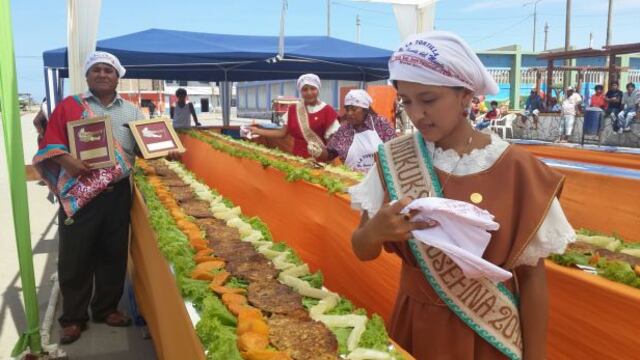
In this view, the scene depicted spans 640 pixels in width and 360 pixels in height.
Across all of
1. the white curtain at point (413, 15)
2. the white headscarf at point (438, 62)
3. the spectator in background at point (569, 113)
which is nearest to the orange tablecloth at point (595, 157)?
the white curtain at point (413, 15)

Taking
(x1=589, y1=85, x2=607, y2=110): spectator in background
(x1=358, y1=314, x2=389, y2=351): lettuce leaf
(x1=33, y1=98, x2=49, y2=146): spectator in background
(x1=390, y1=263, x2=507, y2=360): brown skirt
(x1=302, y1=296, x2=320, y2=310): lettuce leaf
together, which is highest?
(x1=589, y1=85, x2=607, y2=110): spectator in background

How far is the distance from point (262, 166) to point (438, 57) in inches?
151

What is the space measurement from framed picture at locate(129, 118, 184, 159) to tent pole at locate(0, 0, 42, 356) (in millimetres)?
930

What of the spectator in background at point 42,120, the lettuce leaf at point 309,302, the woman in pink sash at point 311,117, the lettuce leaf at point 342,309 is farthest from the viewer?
the spectator in background at point 42,120

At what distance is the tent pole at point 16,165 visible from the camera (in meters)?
3.36

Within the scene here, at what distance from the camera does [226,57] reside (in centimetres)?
875

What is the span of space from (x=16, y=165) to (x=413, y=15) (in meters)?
5.52

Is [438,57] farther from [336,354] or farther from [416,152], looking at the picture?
[336,354]

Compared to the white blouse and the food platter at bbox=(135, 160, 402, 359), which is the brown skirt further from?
the white blouse

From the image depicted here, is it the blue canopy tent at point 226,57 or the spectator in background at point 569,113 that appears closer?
the blue canopy tent at point 226,57

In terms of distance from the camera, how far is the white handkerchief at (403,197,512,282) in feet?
4.03

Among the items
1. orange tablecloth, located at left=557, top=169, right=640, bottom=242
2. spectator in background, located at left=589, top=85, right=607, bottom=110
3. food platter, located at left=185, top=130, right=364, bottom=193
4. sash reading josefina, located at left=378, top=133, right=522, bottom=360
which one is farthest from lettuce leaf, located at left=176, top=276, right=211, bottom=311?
spectator in background, located at left=589, top=85, right=607, bottom=110

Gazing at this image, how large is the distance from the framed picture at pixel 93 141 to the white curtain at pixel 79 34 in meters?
1.62

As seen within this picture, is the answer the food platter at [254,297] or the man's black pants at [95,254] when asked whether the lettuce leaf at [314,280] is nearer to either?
the food platter at [254,297]
